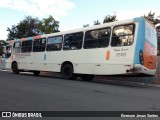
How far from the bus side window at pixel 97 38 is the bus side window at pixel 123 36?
464mm

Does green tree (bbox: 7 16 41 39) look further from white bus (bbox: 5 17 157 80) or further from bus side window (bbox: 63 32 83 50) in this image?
bus side window (bbox: 63 32 83 50)

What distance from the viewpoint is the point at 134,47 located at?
43.7 ft

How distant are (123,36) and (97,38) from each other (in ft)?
5.97

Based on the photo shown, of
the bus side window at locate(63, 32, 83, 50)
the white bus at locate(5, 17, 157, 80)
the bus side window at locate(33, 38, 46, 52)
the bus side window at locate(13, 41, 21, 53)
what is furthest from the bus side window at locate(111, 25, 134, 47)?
the bus side window at locate(13, 41, 21, 53)

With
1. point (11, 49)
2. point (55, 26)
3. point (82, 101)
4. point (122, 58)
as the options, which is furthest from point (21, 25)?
point (82, 101)

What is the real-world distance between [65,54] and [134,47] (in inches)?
203

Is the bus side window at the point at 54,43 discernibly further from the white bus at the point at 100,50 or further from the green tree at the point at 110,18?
the green tree at the point at 110,18

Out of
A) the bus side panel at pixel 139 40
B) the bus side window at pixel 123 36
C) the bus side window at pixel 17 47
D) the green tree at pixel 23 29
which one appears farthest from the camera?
the green tree at pixel 23 29

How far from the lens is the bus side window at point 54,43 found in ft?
58.8

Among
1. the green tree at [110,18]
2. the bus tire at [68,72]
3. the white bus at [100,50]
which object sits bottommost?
the bus tire at [68,72]

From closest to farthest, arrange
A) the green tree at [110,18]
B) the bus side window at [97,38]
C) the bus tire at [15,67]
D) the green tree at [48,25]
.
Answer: the bus side window at [97,38] < the bus tire at [15,67] < the green tree at [110,18] < the green tree at [48,25]

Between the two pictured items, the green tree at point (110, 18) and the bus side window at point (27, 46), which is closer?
the bus side window at point (27, 46)

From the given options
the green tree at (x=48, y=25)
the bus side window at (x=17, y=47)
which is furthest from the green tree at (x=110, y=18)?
the green tree at (x=48, y=25)

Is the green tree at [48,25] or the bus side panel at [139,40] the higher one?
the green tree at [48,25]
